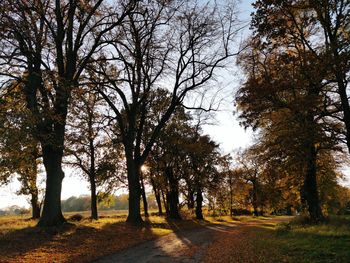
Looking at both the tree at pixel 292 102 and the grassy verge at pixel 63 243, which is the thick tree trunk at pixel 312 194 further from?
the grassy verge at pixel 63 243

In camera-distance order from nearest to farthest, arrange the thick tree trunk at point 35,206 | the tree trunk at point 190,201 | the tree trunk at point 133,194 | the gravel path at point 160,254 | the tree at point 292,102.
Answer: the gravel path at point 160,254 < the tree at point 292,102 < the tree trunk at point 133,194 < the thick tree trunk at point 35,206 < the tree trunk at point 190,201

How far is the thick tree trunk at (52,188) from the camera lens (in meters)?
19.9

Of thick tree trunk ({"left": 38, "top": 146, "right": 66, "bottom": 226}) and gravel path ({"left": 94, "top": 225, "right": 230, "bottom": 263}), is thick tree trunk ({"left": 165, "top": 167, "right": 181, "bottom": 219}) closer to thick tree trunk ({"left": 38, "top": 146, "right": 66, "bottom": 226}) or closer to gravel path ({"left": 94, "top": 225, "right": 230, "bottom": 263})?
thick tree trunk ({"left": 38, "top": 146, "right": 66, "bottom": 226})

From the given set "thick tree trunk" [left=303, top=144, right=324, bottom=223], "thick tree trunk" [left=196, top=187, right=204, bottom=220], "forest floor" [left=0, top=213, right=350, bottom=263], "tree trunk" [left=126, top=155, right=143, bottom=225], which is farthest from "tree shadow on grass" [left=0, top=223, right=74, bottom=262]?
"thick tree trunk" [left=196, top=187, right=204, bottom=220]

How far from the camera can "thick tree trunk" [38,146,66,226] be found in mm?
19906

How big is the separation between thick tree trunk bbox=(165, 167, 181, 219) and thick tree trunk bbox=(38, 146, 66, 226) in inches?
754

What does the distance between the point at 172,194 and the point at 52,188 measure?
21.5 meters

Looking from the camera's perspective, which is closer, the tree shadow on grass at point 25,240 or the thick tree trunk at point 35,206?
the tree shadow on grass at point 25,240

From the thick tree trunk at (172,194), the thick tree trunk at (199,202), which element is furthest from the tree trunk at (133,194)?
the thick tree trunk at (199,202)

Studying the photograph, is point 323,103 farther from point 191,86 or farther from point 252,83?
point 191,86

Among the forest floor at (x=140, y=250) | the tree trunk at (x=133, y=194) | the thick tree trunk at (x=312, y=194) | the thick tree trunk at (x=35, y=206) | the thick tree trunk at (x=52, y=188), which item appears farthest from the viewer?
the thick tree trunk at (x=35, y=206)

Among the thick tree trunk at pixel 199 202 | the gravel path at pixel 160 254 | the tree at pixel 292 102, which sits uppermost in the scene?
the tree at pixel 292 102

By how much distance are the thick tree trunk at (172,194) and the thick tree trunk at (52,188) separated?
19.1 m

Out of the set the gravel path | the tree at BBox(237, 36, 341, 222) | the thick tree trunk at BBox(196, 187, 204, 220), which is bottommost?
the gravel path
